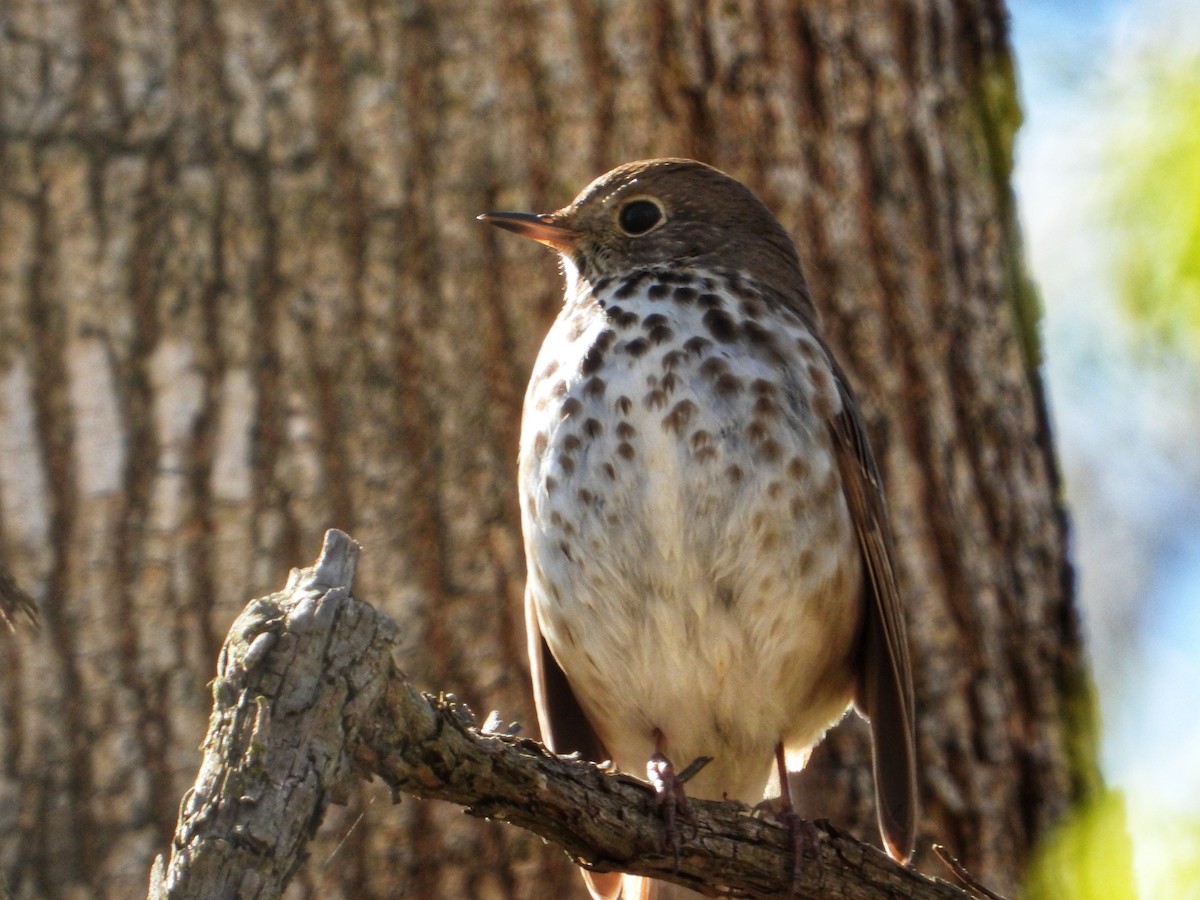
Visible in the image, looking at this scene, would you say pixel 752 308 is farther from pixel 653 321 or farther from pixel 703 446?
pixel 703 446

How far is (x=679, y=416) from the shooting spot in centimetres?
355

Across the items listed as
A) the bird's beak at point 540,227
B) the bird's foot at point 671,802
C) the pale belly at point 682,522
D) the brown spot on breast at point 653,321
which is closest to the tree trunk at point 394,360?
the bird's beak at point 540,227

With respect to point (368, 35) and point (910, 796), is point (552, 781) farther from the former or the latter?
point (368, 35)

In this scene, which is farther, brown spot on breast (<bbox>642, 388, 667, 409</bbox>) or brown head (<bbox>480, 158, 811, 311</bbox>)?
brown head (<bbox>480, 158, 811, 311</bbox>)

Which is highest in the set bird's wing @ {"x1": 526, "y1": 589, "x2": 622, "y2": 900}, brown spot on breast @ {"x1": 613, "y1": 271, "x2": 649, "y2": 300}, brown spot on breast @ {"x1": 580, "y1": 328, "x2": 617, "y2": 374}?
brown spot on breast @ {"x1": 613, "y1": 271, "x2": 649, "y2": 300}

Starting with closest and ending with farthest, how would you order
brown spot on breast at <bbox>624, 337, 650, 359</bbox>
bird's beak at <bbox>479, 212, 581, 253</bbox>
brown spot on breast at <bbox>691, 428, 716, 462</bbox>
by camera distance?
1. brown spot on breast at <bbox>691, 428, 716, 462</bbox>
2. brown spot on breast at <bbox>624, 337, 650, 359</bbox>
3. bird's beak at <bbox>479, 212, 581, 253</bbox>

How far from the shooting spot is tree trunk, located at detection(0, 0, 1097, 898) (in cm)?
377

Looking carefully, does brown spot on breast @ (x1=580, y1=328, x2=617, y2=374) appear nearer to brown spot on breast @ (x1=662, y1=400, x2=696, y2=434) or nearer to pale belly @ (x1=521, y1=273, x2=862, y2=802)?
pale belly @ (x1=521, y1=273, x2=862, y2=802)

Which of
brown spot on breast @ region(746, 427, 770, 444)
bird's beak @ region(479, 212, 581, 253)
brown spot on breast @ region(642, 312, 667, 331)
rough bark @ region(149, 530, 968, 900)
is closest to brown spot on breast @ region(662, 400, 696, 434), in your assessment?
brown spot on breast @ region(746, 427, 770, 444)

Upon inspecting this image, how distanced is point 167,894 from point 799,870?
4.40 ft

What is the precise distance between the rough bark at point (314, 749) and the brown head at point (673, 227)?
1719mm

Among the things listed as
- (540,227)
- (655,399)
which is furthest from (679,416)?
(540,227)

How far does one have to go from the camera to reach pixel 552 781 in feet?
8.60

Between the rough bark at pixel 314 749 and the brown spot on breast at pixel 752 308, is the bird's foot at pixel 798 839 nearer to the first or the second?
the rough bark at pixel 314 749
